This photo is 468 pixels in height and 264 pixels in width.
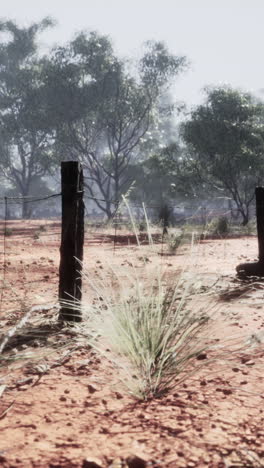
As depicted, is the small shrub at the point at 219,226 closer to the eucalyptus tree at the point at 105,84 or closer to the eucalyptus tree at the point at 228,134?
the eucalyptus tree at the point at 228,134

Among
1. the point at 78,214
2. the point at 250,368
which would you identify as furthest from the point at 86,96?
the point at 250,368

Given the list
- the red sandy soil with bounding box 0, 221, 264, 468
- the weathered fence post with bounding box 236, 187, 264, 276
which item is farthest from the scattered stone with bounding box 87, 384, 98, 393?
the weathered fence post with bounding box 236, 187, 264, 276

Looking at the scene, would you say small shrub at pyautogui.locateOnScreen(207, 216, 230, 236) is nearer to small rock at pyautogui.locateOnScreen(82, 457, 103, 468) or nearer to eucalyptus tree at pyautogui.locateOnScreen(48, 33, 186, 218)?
eucalyptus tree at pyautogui.locateOnScreen(48, 33, 186, 218)

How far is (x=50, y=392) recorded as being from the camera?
9.29 ft

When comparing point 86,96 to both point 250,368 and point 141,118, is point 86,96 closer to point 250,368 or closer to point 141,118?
point 141,118

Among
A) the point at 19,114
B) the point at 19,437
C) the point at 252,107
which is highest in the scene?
the point at 19,114

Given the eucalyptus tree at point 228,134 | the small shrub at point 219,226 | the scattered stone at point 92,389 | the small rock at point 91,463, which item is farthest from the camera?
the eucalyptus tree at point 228,134

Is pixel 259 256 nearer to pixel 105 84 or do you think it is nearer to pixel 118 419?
pixel 118 419

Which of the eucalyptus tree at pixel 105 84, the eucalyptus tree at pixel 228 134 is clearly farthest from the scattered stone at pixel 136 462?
the eucalyptus tree at pixel 105 84

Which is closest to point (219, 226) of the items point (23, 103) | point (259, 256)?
point (259, 256)

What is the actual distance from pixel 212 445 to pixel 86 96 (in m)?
27.3

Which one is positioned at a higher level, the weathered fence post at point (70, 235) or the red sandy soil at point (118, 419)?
the weathered fence post at point (70, 235)

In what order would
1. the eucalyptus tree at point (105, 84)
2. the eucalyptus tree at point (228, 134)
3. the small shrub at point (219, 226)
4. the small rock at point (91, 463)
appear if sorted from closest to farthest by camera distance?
the small rock at point (91, 463) → the small shrub at point (219, 226) → the eucalyptus tree at point (228, 134) → the eucalyptus tree at point (105, 84)

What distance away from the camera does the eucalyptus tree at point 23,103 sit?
2873 centimetres
